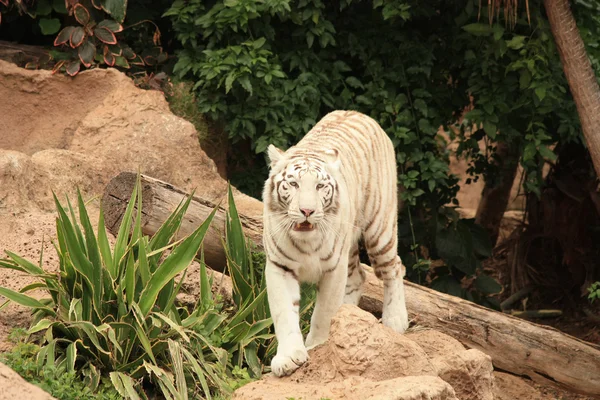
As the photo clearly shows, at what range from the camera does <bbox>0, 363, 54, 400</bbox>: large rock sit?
13.3 ft

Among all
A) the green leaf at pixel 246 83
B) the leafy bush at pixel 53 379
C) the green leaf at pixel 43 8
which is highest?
the green leaf at pixel 246 83

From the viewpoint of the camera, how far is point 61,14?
8.56 meters

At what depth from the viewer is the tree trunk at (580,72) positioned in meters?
6.91

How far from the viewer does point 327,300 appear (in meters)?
5.23

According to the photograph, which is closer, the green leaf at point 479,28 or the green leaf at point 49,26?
the green leaf at point 479,28

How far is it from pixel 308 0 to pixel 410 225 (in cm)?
223

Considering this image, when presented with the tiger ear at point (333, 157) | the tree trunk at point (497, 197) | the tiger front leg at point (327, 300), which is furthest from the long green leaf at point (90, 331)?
the tree trunk at point (497, 197)

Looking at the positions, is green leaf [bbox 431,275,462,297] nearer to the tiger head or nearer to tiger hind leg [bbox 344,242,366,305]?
tiger hind leg [bbox 344,242,366,305]

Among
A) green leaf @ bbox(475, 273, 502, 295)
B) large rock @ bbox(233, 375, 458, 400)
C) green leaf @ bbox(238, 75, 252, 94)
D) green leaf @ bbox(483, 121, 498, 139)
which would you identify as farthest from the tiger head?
green leaf @ bbox(475, 273, 502, 295)

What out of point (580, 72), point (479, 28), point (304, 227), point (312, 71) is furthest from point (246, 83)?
point (304, 227)

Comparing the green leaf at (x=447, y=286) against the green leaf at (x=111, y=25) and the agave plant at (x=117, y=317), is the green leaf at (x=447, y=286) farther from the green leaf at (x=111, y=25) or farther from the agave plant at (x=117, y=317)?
the green leaf at (x=111, y=25)

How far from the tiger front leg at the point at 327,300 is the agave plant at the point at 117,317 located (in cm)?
56

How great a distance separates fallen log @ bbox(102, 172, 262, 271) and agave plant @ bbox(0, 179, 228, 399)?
28.9 inches

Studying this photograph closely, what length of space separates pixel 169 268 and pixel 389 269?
152 centimetres
